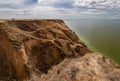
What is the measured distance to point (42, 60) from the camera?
1487 cm

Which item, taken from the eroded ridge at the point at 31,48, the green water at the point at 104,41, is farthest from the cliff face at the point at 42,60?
the green water at the point at 104,41

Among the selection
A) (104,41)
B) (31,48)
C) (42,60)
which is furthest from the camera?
(104,41)

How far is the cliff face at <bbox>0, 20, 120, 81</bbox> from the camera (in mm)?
12852

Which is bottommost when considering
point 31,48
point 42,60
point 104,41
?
point 104,41

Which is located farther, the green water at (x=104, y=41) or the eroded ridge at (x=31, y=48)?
the green water at (x=104, y=41)

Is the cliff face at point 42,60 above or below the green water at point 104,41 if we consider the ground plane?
above

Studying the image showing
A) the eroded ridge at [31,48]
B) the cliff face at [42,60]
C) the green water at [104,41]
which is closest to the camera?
the cliff face at [42,60]

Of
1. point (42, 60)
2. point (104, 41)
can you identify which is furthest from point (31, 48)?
point (104, 41)

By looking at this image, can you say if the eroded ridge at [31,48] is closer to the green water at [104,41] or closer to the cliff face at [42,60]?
the cliff face at [42,60]

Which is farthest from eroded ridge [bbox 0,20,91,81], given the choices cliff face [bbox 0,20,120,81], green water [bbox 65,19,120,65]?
green water [bbox 65,19,120,65]

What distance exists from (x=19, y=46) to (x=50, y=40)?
263 centimetres

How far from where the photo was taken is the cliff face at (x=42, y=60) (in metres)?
12.9

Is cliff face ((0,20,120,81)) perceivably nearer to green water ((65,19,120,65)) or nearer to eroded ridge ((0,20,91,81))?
eroded ridge ((0,20,91,81))

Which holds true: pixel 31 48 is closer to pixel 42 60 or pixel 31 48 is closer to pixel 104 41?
pixel 42 60
